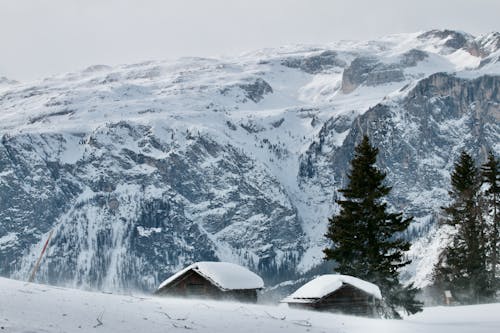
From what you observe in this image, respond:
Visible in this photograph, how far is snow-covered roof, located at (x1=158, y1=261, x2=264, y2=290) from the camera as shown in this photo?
3125 centimetres

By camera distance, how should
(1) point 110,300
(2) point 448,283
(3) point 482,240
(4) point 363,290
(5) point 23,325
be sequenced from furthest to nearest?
1. (2) point 448,283
2. (3) point 482,240
3. (4) point 363,290
4. (1) point 110,300
5. (5) point 23,325

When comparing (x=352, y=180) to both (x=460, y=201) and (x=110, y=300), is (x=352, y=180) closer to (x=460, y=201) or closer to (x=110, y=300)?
(x=460, y=201)

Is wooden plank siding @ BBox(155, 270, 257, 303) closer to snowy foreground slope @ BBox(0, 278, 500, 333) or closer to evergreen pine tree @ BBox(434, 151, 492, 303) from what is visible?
snowy foreground slope @ BBox(0, 278, 500, 333)

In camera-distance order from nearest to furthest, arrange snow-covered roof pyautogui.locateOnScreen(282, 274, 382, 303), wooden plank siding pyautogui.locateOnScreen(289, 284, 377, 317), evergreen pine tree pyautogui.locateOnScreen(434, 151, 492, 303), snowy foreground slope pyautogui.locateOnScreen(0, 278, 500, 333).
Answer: snowy foreground slope pyautogui.locateOnScreen(0, 278, 500, 333) < snow-covered roof pyautogui.locateOnScreen(282, 274, 382, 303) < wooden plank siding pyautogui.locateOnScreen(289, 284, 377, 317) < evergreen pine tree pyautogui.locateOnScreen(434, 151, 492, 303)

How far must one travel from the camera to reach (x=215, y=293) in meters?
31.4

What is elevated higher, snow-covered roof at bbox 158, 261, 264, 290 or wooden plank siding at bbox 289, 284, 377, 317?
snow-covered roof at bbox 158, 261, 264, 290

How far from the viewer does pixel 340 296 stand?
28109 mm

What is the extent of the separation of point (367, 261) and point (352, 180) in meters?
4.76

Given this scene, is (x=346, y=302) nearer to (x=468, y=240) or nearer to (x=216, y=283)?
(x=216, y=283)

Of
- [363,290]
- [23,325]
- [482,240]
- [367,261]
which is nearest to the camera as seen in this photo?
[23,325]

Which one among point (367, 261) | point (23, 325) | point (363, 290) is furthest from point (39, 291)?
point (367, 261)

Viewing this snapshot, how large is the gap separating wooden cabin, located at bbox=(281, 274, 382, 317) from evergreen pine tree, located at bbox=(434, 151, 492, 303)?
57.6ft

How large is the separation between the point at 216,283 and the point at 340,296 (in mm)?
6582

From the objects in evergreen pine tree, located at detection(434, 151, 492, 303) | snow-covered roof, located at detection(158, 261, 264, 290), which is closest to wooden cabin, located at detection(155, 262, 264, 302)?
snow-covered roof, located at detection(158, 261, 264, 290)
